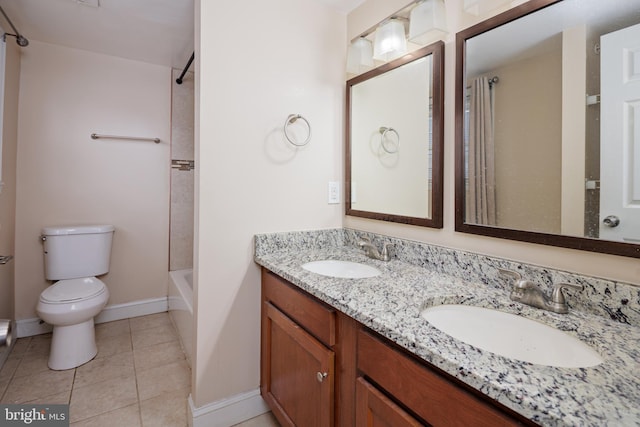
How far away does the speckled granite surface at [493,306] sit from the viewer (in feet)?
1.61

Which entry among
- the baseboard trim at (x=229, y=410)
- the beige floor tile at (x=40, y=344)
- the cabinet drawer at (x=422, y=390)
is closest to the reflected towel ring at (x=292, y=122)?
the cabinet drawer at (x=422, y=390)

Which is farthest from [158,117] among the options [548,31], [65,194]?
[548,31]

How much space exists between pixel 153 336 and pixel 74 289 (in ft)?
2.14

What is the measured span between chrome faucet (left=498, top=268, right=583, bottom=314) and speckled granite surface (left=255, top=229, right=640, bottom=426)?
3 centimetres

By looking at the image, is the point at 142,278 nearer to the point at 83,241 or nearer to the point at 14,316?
the point at 83,241

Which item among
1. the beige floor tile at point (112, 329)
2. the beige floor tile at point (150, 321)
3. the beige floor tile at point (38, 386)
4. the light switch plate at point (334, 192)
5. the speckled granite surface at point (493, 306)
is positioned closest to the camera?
the speckled granite surface at point (493, 306)

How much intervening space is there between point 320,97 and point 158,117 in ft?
5.80

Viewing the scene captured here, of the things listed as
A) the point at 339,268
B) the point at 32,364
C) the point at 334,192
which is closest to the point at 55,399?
the point at 32,364

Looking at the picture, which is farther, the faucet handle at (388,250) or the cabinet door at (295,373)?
the faucet handle at (388,250)

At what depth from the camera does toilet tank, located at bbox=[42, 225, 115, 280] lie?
7.23 feet

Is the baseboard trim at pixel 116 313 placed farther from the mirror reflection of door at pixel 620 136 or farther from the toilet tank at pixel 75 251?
the mirror reflection of door at pixel 620 136

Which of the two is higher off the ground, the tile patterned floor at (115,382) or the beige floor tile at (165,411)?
the tile patterned floor at (115,382)

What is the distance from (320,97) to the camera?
172 centimetres

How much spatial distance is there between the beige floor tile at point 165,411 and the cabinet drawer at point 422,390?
3.91 ft
